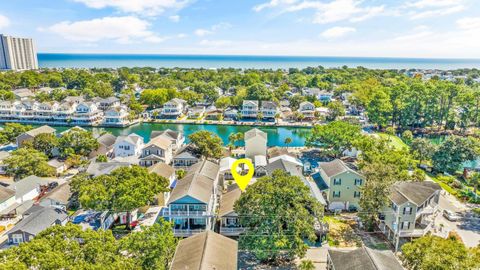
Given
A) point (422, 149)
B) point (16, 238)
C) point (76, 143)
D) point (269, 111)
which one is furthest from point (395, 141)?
point (16, 238)

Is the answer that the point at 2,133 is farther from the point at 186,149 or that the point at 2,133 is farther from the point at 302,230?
the point at 302,230

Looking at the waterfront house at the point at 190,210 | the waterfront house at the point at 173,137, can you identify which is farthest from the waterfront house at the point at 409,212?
the waterfront house at the point at 173,137

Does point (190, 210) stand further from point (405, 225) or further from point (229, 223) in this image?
point (405, 225)

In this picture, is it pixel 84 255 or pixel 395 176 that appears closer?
pixel 84 255

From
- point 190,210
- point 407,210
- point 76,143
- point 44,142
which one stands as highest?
point 44,142

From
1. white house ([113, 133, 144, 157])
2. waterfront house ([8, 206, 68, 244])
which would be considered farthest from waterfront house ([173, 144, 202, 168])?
waterfront house ([8, 206, 68, 244])

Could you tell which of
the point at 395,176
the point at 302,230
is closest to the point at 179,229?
the point at 302,230
